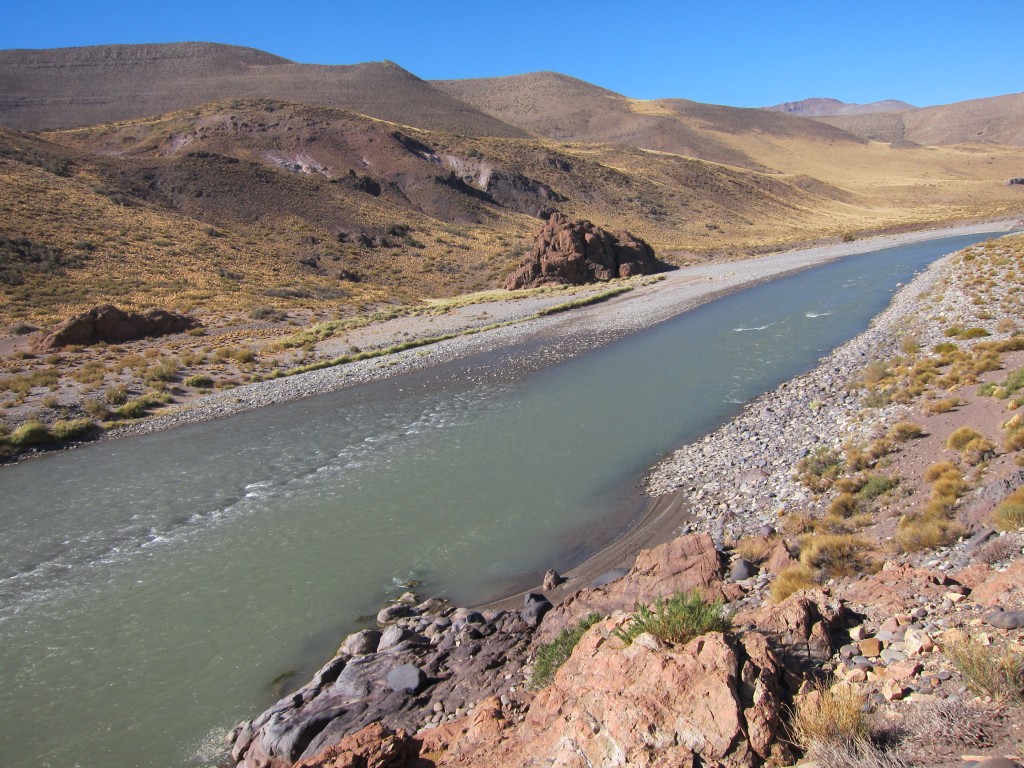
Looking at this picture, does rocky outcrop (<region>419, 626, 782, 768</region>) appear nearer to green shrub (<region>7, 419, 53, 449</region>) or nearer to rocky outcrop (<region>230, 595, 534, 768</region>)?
rocky outcrop (<region>230, 595, 534, 768</region>)

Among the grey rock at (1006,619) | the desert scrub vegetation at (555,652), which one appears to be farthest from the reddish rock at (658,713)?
the grey rock at (1006,619)

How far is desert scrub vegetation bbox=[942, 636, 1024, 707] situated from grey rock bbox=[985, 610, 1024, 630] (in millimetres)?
345

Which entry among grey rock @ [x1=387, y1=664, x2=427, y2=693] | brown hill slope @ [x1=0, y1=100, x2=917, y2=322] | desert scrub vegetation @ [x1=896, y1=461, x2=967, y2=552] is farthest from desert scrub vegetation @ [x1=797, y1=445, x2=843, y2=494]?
brown hill slope @ [x1=0, y1=100, x2=917, y2=322]

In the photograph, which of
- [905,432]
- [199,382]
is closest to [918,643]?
[905,432]

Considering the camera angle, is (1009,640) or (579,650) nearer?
(1009,640)

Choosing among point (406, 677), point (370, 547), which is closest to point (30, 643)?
point (370, 547)

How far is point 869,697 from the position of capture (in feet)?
15.8

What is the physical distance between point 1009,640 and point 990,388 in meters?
10.2

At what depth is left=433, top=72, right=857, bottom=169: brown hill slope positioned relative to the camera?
142 metres

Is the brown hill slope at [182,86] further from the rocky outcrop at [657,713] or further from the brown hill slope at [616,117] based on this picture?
the rocky outcrop at [657,713]

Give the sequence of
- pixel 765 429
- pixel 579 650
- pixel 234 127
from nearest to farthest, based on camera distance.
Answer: pixel 579 650
pixel 765 429
pixel 234 127

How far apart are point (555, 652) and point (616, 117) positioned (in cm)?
16533

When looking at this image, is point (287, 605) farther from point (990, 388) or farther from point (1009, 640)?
point (990, 388)

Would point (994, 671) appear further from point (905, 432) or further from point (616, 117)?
point (616, 117)
